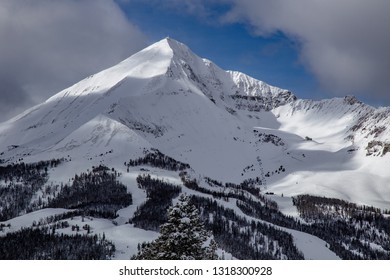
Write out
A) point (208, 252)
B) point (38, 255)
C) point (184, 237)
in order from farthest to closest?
point (38, 255) < point (208, 252) < point (184, 237)

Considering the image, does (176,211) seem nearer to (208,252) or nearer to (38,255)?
(208,252)
